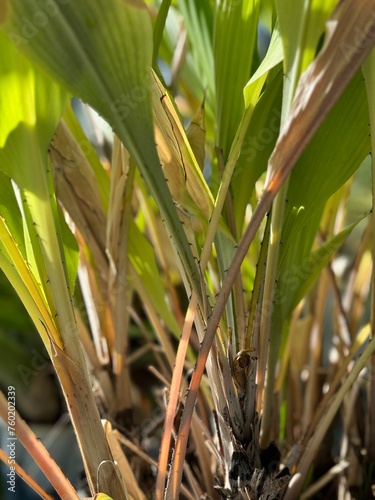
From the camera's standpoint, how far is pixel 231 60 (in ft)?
1.23

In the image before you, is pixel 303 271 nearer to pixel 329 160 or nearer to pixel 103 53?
pixel 329 160

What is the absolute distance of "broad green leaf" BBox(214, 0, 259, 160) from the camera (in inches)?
14.1

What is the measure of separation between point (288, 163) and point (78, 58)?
0.10 meters

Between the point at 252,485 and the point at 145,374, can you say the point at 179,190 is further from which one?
the point at 145,374

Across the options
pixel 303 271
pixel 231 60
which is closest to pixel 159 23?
pixel 231 60

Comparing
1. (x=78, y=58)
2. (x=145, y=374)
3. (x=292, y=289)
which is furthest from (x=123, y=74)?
(x=145, y=374)

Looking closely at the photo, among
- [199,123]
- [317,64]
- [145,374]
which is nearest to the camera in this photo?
[317,64]

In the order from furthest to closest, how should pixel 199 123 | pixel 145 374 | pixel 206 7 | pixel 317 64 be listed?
pixel 145 374, pixel 206 7, pixel 199 123, pixel 317 64

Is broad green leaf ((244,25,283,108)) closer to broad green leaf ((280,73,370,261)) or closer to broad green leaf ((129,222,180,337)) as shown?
broad green leaf ((280,73,370,261))

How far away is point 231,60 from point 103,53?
140 mm

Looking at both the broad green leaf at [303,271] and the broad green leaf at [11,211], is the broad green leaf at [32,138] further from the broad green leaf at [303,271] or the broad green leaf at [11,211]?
the broad green leaf at [303,271]

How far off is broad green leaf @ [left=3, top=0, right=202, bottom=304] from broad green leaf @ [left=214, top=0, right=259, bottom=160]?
0.11m

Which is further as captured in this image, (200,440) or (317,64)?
(200,440)

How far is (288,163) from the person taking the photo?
25 cm
